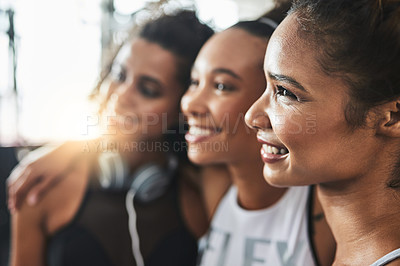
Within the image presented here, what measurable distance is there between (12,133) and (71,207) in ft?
8.10

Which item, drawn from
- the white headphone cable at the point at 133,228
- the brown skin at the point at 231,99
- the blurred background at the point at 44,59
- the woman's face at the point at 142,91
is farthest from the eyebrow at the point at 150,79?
the blurred background at the point at 44,59

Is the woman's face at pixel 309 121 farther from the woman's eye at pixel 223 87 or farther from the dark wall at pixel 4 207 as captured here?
the dark wall at pixel 4 207

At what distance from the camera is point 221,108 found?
81 centimetres

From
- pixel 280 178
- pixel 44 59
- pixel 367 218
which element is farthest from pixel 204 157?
pixel 44 59

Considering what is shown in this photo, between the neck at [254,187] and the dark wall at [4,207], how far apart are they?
1.68 metres

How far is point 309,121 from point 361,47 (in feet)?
0.41

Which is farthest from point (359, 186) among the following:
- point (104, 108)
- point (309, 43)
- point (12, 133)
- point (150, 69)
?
point (12, 133)

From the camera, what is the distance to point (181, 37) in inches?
42.9

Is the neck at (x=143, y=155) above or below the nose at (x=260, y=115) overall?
below

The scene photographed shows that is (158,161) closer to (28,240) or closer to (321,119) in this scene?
(28,240)

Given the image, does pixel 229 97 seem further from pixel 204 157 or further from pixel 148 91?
pixel 148 91

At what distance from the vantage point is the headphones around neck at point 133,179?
108 cm

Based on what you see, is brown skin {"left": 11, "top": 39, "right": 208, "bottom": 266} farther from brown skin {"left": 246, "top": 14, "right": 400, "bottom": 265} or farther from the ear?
the ear

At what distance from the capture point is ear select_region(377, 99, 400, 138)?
1.67ft
